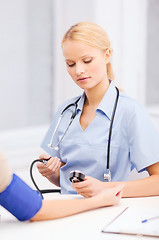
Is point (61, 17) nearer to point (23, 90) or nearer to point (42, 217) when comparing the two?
point (23, 90)

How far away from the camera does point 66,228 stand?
1318mm

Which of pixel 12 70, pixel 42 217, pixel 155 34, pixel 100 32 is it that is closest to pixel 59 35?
pixel 12 70

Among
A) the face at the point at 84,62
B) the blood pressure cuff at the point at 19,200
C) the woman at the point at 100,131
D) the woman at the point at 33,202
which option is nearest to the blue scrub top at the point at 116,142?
the woman at the point at 100,131

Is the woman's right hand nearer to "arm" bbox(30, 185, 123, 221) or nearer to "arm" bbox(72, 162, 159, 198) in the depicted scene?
"arm" bbox(72, 162, 159, 198)

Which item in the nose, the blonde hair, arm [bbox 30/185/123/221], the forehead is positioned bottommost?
arm [bbox 30/185/123/221]

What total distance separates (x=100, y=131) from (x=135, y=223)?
477mm

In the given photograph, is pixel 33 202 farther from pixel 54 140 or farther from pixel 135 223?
pixel 54 140

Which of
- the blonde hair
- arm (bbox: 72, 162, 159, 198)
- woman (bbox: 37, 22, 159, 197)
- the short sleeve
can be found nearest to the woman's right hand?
woman (bbox: 37, 22, 159, 197)

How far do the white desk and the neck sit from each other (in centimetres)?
49

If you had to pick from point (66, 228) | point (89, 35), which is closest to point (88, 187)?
point (66, 228)

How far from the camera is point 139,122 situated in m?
1.69

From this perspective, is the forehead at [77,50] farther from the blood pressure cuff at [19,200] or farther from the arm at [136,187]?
the blood pressure cuff at [19,200]

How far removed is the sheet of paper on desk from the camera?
128 cm

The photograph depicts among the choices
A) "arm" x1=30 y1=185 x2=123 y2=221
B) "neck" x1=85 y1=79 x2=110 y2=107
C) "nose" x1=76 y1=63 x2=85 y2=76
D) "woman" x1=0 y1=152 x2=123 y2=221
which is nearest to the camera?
"woman" x1=0 y1=152 x2=123 y2=221
